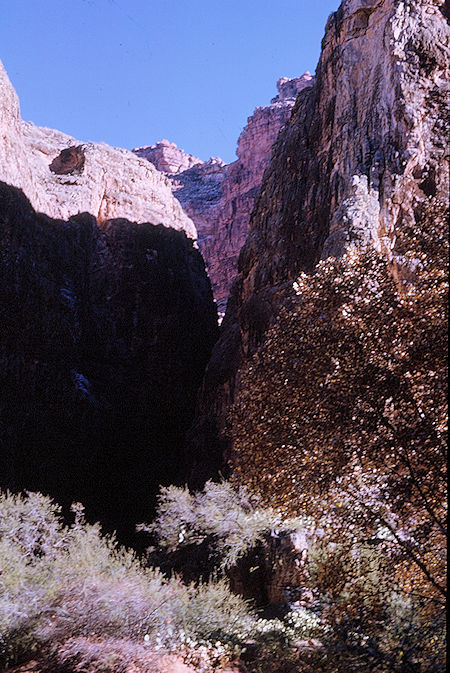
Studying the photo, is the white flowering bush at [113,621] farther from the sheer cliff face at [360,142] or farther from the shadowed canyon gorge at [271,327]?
the sheer cliff face at [360,142]

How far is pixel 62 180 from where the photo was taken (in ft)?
129

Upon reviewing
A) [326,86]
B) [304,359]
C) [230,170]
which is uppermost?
[230,170]

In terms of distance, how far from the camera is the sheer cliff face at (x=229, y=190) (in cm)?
7194

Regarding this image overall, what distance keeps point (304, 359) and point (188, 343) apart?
3129cm

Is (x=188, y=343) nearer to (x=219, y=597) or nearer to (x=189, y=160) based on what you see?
(x=219, y=597)

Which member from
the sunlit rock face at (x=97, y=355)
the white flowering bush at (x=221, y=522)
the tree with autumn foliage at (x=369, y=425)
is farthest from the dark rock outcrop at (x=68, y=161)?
the tree with autumn foliage at (x=369, y=425)

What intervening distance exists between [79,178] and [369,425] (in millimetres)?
38570

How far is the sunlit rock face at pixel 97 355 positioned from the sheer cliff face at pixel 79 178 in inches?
55.9

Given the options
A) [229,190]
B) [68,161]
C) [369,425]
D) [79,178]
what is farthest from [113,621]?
[229,190]

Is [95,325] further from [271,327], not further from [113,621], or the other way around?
[271,327]

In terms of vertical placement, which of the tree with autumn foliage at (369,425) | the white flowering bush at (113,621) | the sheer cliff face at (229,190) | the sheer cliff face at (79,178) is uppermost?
the sheer cliff face at (229,190)

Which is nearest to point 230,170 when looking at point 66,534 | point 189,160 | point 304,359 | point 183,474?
point 189,160

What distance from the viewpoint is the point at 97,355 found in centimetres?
3497

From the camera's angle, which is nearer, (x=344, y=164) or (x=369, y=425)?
(x=369, y=425)
